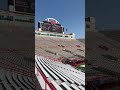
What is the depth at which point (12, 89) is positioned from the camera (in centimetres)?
725

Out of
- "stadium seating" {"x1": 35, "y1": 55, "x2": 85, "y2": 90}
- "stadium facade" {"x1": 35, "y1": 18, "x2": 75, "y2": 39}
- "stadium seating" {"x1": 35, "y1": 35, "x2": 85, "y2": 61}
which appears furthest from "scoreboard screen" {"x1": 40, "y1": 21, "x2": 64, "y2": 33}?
"stadium seating" {"x1": 35, "y1": 55, "x2": 85, "y2": 90}

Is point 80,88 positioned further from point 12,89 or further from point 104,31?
point 104,31

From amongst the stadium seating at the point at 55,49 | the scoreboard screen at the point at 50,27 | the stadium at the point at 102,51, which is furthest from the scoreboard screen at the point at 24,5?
the stadium at the point at 102,51

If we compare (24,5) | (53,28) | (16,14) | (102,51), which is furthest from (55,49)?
(53,28)

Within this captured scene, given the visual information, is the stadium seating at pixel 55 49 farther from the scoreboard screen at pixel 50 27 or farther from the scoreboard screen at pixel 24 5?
the scoreboard screen at pixel 50 27

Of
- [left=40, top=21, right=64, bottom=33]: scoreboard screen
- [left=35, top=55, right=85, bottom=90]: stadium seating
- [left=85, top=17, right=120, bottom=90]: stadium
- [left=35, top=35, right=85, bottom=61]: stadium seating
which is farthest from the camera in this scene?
[left=40, top=21, right=64, bottom=33]: scoreboard screen

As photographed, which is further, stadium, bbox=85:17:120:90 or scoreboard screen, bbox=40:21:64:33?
scoreboard screen, bbox=40:21:64:33

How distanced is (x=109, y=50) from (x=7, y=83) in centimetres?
2178

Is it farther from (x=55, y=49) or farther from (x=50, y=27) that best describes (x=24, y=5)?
(x=50, y=27)

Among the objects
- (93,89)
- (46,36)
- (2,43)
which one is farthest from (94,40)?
(93,89)

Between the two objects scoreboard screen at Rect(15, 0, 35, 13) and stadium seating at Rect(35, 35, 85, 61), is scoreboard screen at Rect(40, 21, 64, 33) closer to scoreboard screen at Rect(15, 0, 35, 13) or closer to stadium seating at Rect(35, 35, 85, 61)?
stadium seating at Rect(35, 35, 85, 61)

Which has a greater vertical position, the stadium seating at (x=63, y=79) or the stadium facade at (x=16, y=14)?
the stadium facade at (x=16, y=14)

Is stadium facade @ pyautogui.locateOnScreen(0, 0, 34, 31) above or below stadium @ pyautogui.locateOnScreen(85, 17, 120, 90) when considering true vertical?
above

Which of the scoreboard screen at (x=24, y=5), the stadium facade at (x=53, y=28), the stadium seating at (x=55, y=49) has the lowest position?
the stadium seating at (x=55, y=49)
